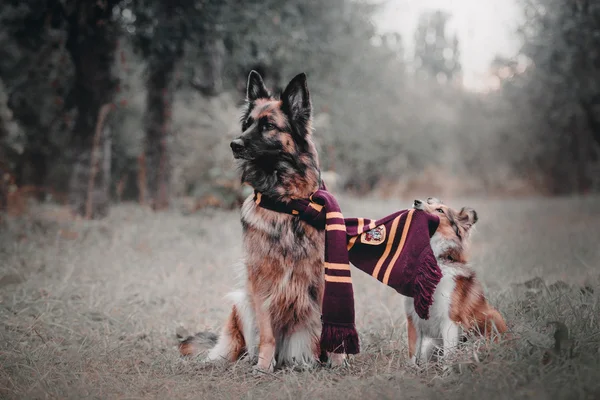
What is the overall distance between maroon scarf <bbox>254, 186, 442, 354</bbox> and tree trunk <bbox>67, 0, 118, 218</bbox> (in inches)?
262

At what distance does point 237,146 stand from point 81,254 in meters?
4.02

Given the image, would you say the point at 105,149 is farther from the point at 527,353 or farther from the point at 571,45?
the point at 571,45

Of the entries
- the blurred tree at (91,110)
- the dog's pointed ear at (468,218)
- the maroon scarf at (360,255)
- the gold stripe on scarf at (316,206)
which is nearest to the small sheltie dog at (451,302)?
the dog's pointed ear at (468,218)

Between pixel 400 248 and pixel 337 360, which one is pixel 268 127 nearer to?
pixel 400 248

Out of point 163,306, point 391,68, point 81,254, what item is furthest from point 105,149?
point 391,68

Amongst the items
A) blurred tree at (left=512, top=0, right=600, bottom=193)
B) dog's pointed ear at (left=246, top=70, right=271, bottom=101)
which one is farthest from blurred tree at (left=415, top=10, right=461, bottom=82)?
dog's pointed ear at (left=246, top=70, right=271, bottom=101)

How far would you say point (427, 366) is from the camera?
10.3 feet

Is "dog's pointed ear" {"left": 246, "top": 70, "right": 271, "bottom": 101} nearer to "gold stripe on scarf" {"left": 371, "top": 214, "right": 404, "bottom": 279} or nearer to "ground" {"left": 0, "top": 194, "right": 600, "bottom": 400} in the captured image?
"gold stripe on scarf" {"left": 371, "top": 214, "right": 404, "bottom": 279}

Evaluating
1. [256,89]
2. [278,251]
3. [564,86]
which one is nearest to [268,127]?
[256,89]

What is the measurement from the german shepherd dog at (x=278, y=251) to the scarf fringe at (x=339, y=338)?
0.51 ft

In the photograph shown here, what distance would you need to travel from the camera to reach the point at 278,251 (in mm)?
3379

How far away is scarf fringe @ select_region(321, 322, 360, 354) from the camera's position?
3.37 metres

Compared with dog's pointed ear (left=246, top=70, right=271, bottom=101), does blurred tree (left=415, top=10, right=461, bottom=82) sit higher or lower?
higher

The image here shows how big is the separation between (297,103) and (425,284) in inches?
63.3
